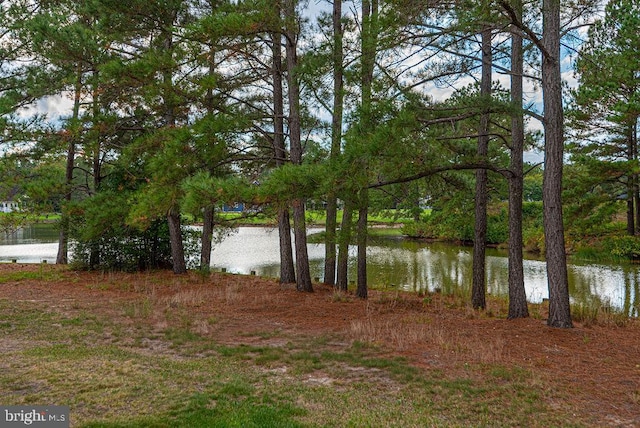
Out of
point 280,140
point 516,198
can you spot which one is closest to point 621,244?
point 516,198

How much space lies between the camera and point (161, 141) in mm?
9320

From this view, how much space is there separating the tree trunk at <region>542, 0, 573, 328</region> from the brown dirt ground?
0.83 m

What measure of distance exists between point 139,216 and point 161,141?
2.19 metres

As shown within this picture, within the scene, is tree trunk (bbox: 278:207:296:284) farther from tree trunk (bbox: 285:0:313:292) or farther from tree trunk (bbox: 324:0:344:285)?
tree trunk (bbox: 324:0:344:285)

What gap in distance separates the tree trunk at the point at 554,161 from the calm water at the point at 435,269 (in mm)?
4049

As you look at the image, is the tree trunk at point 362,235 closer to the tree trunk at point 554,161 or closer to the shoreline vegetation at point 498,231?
the shoreline vegetation at point 498,231

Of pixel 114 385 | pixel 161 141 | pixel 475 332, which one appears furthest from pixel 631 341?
pixel 161 141

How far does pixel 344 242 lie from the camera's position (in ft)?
29.5

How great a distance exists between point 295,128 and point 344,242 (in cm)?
275

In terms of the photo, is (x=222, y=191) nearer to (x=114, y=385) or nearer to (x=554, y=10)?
(x=114, y=385)

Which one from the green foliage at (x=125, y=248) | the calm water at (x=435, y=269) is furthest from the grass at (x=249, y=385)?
the green foliage at (x=125, y=248)

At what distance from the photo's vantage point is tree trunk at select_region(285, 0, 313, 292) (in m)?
8.94

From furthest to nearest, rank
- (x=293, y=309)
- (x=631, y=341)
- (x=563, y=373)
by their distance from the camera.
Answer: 1. (x=293, y=309)
2. (x=631, y=341)
3. (x=563, y=373)

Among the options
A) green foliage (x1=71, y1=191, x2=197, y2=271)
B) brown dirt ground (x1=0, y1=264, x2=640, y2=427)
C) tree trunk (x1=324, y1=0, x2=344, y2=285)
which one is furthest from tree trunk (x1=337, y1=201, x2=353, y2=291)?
green foliage (x1=71, y1=191, x2=197, y2=271)
